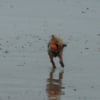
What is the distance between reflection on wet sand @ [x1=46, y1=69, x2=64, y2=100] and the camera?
43.8 feet

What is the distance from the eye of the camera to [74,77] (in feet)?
51.9

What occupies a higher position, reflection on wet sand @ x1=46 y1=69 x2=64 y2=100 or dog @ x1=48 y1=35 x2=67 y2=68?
dog @ x1=48 y1=35 x2=67 y2=68

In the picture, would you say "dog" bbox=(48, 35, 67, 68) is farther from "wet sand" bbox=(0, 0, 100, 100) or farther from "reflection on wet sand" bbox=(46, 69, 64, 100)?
"reflection on wet sand" bbox=(46, 69, 64, 100)

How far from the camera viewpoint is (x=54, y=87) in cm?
1440

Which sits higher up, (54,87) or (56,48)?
(56,48)

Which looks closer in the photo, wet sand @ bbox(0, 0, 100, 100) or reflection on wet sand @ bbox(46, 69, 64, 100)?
reflection on wet sand @ bbox(46, 69, 64, 100)

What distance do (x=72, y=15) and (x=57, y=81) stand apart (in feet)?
51.0

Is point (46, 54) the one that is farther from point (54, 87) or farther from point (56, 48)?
point (54, 87)

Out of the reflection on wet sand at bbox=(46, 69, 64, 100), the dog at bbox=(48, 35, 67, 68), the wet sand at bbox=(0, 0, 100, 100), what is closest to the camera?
the reflection on wet sand at bbox=(46, 69, 64, 100)

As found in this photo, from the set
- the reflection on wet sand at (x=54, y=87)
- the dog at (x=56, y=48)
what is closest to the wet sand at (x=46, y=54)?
the reflection on wet sand at (x=54, y=87)

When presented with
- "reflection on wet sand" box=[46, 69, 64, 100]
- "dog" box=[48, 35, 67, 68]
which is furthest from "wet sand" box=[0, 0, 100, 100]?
"dog" box=[48, 35, 67, 68]

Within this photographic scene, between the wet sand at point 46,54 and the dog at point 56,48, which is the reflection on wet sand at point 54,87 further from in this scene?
the dog at point 56,48

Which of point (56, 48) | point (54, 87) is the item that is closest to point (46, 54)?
point (56, 48)

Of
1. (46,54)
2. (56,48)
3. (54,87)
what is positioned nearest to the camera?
(54,87)
